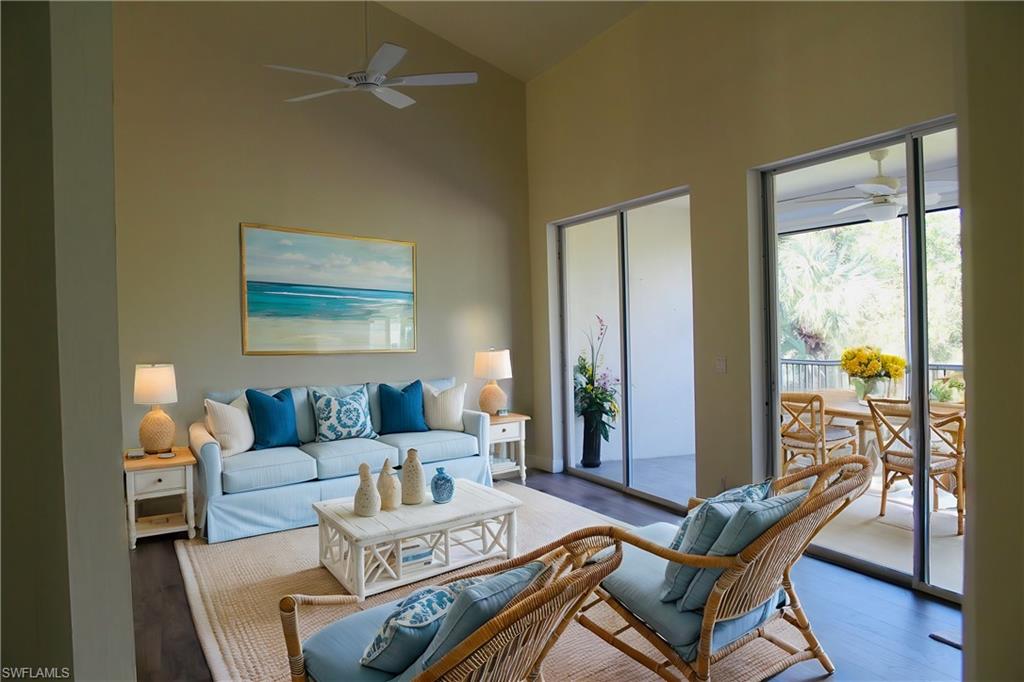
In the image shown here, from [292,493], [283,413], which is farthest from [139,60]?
[292,493]

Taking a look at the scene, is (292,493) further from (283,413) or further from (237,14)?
(237,14)

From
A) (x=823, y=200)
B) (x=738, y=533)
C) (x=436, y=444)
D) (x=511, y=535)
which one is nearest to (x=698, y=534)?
(x=738, y=533)

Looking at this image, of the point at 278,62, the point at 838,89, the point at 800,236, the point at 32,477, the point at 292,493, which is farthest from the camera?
the point at 278,62

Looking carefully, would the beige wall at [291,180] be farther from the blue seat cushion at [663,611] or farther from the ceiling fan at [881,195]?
the blue seat cushion at [663,611]

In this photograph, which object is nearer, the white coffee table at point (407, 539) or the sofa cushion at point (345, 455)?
the white coffee table at point (407, 539)

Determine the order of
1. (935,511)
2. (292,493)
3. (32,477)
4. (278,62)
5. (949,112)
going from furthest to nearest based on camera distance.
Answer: (278,62) → (292,493) → (935,511) → (949,112) → (32,477)

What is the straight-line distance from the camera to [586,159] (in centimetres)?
545

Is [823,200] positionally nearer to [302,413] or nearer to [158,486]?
[302,413]

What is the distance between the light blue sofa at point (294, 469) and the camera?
13.0ft

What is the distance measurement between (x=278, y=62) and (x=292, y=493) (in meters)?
3.50

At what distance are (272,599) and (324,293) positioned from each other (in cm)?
268

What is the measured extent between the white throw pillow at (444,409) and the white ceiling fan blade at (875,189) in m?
3.40

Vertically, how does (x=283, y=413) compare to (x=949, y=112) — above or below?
below

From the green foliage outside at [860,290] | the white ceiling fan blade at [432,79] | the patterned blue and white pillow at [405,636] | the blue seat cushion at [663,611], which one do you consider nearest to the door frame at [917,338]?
the green foliage outside at [860,290]
